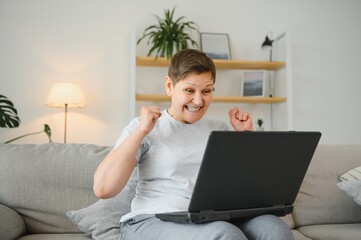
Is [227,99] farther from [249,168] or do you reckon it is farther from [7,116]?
[249,168]

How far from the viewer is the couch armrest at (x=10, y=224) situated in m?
1.44

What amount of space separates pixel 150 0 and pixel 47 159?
2203 mm

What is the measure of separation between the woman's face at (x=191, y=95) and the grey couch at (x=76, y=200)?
1.52ft

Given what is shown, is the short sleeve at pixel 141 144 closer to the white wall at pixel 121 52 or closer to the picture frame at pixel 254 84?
the white wall at pixel 121 52

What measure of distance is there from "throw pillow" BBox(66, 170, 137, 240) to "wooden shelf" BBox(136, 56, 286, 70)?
5.91ft

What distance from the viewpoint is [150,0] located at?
3.55 m

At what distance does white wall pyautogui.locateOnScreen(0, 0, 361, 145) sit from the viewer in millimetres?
3359

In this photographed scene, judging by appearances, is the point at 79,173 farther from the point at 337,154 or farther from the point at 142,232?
the point at 337,154

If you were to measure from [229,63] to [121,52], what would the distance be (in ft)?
3.15

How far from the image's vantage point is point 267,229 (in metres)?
1.06

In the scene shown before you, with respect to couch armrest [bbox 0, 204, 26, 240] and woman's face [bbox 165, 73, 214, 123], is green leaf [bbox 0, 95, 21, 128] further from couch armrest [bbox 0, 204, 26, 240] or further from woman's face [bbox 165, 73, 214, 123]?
woman's face [bbox 165, 73, 214, 123]

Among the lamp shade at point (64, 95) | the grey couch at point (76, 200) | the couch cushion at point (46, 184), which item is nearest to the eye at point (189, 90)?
the grey couch at point (76, 200)

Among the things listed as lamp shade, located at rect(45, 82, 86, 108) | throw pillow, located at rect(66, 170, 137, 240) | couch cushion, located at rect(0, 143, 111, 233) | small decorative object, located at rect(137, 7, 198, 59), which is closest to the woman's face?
throw pillow, located at rect(66, 170, 137, 240)

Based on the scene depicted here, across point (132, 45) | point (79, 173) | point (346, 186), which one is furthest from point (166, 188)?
point (132, 45)
